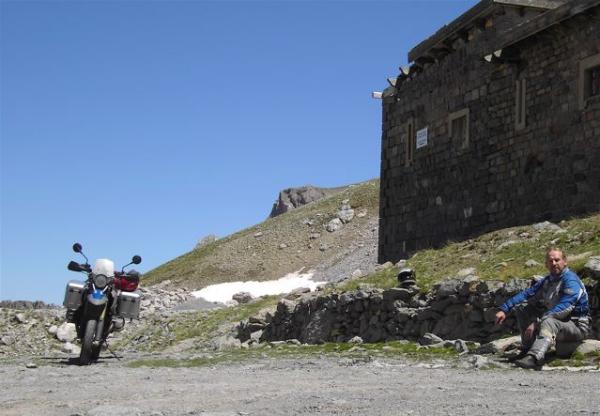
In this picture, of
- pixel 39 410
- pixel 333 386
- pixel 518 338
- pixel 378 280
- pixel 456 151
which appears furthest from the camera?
pixel 456 151

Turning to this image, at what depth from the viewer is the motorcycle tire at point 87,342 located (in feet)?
39.9

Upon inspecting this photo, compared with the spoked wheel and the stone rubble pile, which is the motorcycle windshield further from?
the stone rubble pile

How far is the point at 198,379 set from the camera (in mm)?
9148

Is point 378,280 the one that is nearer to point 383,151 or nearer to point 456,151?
point 456,151

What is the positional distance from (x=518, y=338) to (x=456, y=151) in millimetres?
13669

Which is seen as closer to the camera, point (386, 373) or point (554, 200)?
point (386, 373)

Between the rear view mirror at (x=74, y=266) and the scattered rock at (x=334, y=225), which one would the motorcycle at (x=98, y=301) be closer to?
the rear view mirror at (x=74, y=266)

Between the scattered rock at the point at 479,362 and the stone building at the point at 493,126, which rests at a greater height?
the stone building at the point at 493,126

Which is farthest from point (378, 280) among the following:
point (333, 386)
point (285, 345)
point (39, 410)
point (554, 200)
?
point (39, 410)

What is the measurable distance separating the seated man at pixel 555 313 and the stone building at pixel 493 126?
31.0 ft

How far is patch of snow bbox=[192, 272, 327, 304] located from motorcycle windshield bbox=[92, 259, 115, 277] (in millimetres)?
31543

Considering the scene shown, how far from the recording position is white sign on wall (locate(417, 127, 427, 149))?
84.9 ft

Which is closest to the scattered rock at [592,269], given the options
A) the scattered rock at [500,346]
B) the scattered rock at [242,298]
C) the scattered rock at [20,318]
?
the scattered rock at [500,346]

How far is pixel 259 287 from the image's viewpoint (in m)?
47.9
